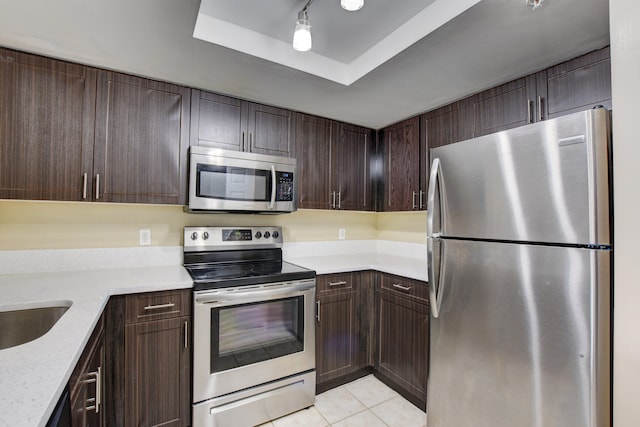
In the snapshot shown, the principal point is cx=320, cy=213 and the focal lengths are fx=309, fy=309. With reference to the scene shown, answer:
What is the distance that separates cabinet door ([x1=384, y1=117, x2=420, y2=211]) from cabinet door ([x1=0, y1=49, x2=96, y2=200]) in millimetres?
2208

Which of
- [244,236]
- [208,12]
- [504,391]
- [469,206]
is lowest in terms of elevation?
[504,391]

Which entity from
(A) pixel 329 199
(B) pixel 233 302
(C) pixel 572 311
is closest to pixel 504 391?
(C) pixel 572 311

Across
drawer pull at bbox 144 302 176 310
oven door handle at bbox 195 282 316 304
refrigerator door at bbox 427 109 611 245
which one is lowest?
drawer pull at bbox 144 302 176 310

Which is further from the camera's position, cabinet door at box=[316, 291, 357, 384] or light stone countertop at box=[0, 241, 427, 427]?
cabinet door at box=[316, 291, 357, 384]

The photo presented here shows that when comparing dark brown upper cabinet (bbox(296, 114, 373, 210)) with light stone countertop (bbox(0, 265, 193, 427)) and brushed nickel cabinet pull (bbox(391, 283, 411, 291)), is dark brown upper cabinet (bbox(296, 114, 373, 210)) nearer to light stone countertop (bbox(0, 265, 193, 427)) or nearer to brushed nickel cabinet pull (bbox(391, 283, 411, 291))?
brushed nickel cabinet pull (bbox(391, 283, 411, 291))

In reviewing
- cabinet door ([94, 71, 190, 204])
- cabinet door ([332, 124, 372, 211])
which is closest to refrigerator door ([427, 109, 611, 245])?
cabinet door ([332, 124, 372, 211])

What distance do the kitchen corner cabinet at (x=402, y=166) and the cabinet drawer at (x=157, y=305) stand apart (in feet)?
5.86

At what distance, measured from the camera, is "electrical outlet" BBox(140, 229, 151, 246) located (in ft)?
7.09

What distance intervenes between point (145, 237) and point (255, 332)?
3.38ft

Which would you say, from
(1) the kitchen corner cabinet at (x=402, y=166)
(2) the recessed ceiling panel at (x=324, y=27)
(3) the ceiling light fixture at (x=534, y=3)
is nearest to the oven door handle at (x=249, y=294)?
(1) the kitchen corner cabinet at (x=402, y=166)

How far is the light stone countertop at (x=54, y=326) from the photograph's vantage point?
2.15ft

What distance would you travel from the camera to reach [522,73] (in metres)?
1.79

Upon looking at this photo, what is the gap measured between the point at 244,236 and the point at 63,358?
5.21ft

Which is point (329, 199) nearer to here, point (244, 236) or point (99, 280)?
point (244, 236)
